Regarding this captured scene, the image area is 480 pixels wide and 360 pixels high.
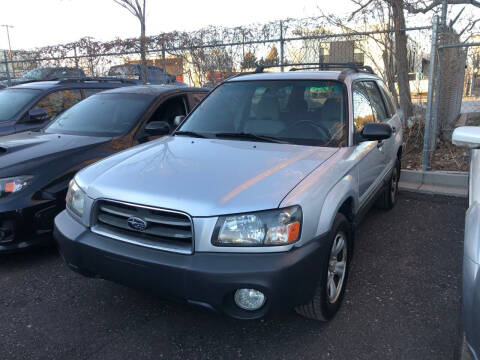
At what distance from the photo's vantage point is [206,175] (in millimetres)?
2562

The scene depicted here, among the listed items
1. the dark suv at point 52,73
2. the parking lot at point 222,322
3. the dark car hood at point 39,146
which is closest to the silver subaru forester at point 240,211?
the parking lot at point 222,322

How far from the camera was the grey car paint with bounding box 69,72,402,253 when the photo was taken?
2266mm

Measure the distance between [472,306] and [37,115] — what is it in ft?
17.5

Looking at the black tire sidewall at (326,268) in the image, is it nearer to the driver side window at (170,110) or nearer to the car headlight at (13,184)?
the car headlight at (13,184)

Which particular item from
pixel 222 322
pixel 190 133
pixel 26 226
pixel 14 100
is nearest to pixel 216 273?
pixel 222 322

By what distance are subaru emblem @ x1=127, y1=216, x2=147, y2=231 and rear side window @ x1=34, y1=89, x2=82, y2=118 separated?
413 centimetres

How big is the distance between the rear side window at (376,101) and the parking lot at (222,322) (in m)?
1.52

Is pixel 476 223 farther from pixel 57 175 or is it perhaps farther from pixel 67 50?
pixel 67 50

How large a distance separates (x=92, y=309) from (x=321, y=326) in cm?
168

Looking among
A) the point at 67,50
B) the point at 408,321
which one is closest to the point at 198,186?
the point at 408,321

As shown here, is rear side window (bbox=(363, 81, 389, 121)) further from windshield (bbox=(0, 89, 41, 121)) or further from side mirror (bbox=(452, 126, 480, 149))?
windshield (bbox=(0, 89, 41, 121))

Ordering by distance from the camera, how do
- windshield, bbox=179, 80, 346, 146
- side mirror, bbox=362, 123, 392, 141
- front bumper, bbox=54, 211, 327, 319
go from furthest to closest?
1. windshield, bbox=179, 80, 346, 146
2. side mirror, bbox=362, 123, 392, 141
3. front bumper, bbox=54, 211, 327, 319

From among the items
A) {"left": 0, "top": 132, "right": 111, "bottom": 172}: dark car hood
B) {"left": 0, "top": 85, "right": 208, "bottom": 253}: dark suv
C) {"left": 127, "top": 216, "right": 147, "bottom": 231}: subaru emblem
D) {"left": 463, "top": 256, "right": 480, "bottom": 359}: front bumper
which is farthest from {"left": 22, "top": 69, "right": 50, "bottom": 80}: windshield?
{"left": 463, "top": 256, "right": 480, "bottom": 359}: front bumper

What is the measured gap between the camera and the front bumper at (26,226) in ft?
11.0
